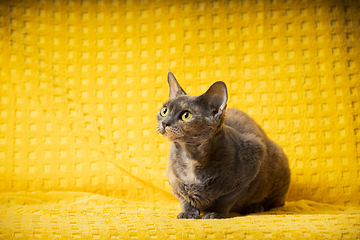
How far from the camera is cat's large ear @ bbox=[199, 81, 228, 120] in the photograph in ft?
→ 2.65

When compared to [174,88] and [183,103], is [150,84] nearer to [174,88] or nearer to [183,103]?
[174,88]

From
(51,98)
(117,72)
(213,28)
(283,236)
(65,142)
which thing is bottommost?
(283,236)

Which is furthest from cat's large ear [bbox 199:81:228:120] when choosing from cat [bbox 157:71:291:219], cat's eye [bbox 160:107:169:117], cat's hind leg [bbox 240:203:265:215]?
cat's hind leg [bbox 240:203:265:215]

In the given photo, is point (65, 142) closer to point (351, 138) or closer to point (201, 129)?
point (201, 129)

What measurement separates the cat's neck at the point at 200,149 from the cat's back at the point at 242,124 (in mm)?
170

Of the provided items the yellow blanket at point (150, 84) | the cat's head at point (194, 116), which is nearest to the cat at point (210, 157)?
the cat's head at point (194, 116)

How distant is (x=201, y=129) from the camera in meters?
0.79

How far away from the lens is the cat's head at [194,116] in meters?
0.78

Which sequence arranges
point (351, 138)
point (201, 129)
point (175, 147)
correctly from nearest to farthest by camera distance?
point (201, 129) → point (175, 147) → point (351, 138)

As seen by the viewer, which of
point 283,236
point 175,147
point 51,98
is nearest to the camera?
point 283,236

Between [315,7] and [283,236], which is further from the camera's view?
[315,7]

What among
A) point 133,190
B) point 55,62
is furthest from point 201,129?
point 55,62

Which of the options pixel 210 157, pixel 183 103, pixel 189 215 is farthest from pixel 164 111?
pixel 189 215

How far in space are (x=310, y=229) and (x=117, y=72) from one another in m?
0.95
